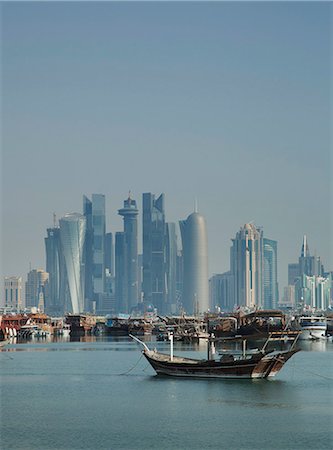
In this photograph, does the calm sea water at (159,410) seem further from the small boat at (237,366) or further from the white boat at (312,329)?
the white boat at (312,329)

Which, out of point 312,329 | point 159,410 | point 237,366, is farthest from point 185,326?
point 159,410

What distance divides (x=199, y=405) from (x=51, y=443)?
467 inches

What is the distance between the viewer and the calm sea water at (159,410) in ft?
132

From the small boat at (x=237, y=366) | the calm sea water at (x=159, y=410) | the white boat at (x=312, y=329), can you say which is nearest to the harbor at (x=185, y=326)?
the white boat at (x=312, y=329)

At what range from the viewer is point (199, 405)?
49.8 metres

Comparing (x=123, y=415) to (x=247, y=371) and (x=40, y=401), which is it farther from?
(x=247, y=371)

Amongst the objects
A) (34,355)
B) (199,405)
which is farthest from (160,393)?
(34,355)

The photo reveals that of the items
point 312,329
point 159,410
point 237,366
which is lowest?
point 159,410

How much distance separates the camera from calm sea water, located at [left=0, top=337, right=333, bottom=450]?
1582 inches

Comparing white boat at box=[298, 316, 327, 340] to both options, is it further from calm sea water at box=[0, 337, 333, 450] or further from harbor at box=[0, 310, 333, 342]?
calm sea water at box=[0, 337, 333, 450]

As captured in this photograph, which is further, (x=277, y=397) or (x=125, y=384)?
(x=125, y=384)

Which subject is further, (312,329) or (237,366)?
(312,329)

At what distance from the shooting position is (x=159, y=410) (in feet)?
158

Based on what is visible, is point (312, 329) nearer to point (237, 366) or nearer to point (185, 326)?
point (185, 326)
